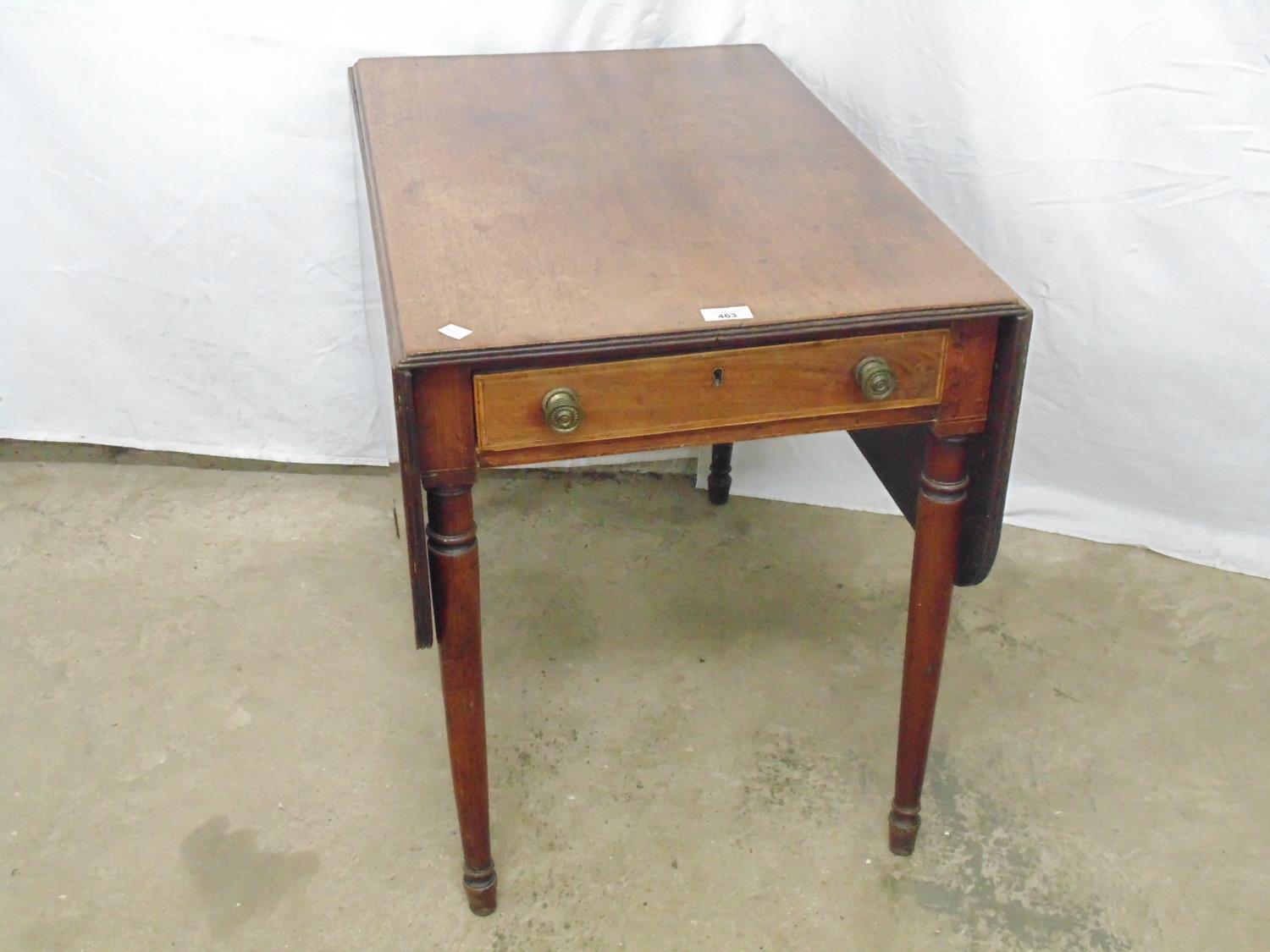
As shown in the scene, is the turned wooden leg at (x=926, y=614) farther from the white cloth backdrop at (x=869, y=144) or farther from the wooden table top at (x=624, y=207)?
the white cloth backdrop at (x=869, y=144)

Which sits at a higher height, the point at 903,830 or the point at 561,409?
the point at 561,409

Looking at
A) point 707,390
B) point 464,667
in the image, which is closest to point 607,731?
point 464,667

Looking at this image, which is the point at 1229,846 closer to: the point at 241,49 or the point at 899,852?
the point at 899,852

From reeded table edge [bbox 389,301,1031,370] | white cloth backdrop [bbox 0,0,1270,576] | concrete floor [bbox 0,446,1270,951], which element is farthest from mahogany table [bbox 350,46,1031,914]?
white cloth backdrop [bbox 0,0,1270,576]

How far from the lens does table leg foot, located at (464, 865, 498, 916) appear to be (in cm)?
158

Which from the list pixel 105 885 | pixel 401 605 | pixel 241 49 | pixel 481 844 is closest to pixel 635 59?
pixel 241 49

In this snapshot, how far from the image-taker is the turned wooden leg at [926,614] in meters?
1.41

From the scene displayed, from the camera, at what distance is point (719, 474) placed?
2.32 meters

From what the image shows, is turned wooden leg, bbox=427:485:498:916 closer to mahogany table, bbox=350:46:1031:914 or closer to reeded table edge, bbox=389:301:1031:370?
mahogany table, bbox=350:46:1031:914

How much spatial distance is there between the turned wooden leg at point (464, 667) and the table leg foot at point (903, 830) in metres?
0.50

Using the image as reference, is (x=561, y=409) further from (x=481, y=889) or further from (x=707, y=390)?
(x=481, y=889)

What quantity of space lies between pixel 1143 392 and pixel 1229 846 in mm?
755

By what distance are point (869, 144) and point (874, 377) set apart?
945 millimetres

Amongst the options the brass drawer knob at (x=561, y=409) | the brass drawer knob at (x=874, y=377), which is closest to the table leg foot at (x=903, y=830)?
the brass drawer knob at (x=874, y=377)
